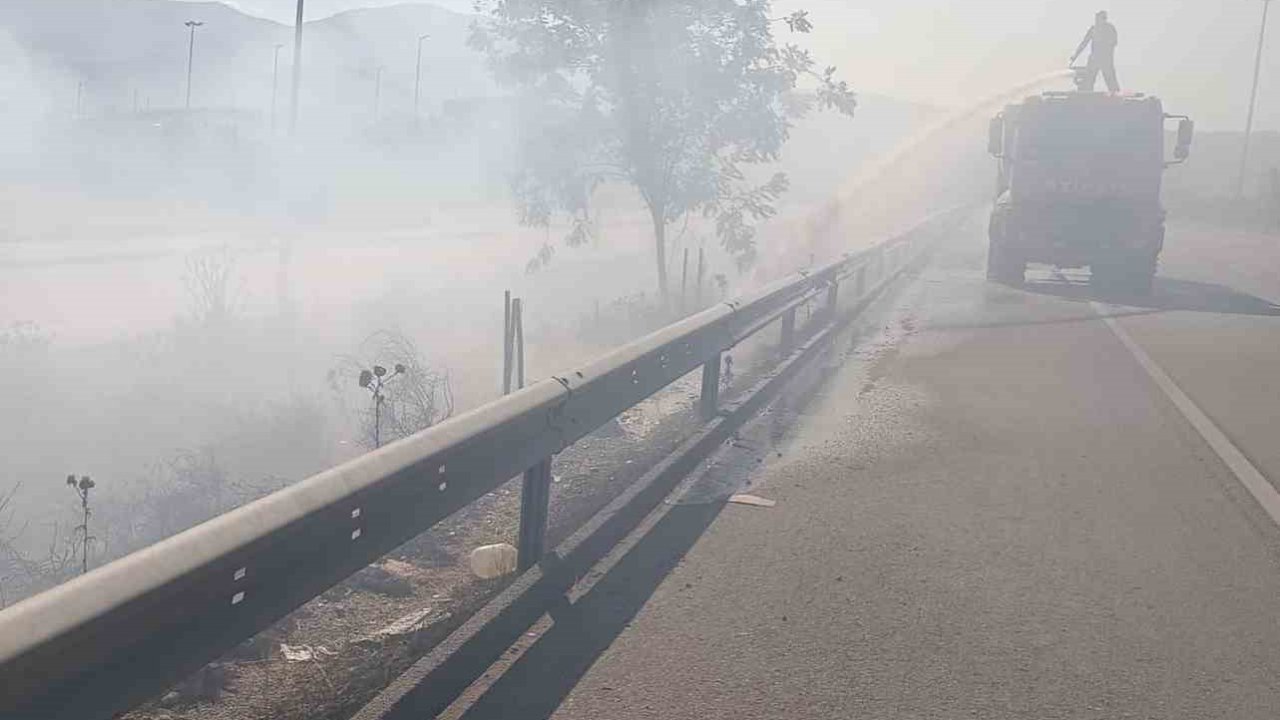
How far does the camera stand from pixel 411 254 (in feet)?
109

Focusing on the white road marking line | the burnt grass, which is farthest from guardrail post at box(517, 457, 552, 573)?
the white road marking line

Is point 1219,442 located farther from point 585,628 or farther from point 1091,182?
point 1091,182

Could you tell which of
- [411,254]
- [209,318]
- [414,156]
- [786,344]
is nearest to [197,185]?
[414,156]

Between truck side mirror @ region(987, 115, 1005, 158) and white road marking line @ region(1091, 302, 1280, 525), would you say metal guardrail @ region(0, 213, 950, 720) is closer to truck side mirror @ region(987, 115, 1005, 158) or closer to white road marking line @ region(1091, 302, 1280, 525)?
white road marking line @ region(1091, 302, 1280, 525)

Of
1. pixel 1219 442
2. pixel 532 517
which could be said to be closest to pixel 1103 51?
pixel 1219 442

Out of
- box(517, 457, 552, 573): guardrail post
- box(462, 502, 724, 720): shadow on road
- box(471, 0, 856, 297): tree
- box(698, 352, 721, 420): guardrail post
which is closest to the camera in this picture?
box(462, 502, 724, 720): shadow on road

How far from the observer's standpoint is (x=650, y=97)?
17.3 meters

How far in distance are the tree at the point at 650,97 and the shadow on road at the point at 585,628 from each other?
449 inches

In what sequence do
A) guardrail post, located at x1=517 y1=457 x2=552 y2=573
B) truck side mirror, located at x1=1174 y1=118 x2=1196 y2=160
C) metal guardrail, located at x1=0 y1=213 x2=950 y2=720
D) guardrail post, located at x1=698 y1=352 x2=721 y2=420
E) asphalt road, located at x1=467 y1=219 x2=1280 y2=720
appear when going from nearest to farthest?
1. metal guardrail, located at x1=0 y1=213 x2=950 y2=720
2. asphalt road, located at x1=467 y1=219 x2=1280 y2=720
3. guardrail post, located at x1=517 y1=457 x2=552 y2=573
4. guardrail post, located at x1=698 y1=352 x2=721 y2=420
5. truck side mirror, located at x1=1174 y1=118 x2=1196 y2=160

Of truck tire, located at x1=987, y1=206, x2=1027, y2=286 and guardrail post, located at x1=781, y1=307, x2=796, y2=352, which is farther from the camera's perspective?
truck tire, located at x1=987, y1=206, x2=1027, y2=286

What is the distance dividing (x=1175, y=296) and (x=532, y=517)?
63.1 feet

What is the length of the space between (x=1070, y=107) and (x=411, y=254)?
17.2 meters

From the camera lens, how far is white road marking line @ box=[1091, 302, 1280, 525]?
730 centimetres

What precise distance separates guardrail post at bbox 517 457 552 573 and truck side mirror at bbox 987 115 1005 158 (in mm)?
18826
